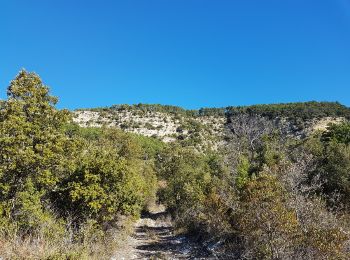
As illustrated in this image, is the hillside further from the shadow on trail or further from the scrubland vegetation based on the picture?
the scrubland vegetation

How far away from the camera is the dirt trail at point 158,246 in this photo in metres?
24.0

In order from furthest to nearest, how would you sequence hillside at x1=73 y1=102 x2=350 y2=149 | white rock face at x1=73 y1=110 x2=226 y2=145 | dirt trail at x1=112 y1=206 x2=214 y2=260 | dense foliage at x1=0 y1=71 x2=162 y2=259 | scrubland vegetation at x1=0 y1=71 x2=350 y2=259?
white rock face at x1=73 y1=110 x2=226 y2=145 → hillside at x1=73 y1=102 x2=350 y2=149 → dirt trail at x1=112 y1=206 x2=214 y2=260 → dense foliage at x1=0 y1=71 x2=162 y2=259 → scrubland vegetation at x1=0 y1=71 x2=350 y2=259

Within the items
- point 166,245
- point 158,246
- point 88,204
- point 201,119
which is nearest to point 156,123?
point 201,119

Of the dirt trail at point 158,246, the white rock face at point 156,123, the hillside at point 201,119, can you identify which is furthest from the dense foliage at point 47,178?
the white rock face at point 156,123

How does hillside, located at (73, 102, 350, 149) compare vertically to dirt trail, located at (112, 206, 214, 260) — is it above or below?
above

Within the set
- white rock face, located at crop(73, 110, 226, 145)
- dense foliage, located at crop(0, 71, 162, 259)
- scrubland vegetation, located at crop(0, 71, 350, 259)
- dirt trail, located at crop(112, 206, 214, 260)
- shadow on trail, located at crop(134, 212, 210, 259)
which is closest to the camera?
scrubland vegetation, located at crop(0, 71, 350, 259)

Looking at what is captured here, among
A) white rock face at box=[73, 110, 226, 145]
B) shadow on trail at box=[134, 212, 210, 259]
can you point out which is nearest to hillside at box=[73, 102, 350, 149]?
white rock face at box=[73, 110, 226, 145]

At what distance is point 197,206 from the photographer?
33469 millimetres

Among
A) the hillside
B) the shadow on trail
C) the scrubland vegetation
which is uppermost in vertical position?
the hillside

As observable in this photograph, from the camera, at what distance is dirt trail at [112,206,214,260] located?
78.8 feet

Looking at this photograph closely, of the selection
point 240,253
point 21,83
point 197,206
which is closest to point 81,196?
point 21,83

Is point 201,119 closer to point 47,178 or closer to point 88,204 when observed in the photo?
point 88,204

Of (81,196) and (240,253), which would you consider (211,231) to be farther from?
(81,196)

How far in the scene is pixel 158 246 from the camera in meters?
28.7
